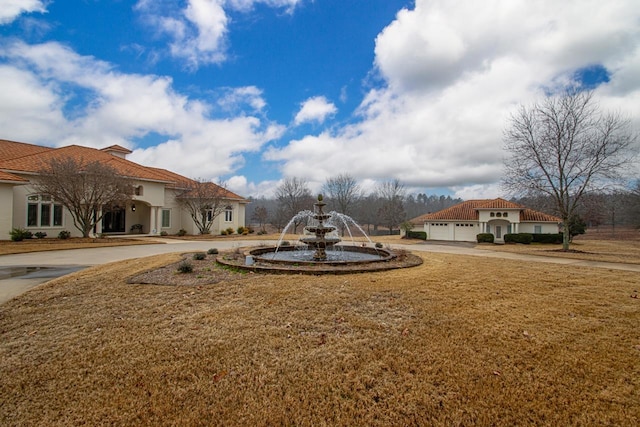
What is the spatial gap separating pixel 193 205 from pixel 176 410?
85.7 feet

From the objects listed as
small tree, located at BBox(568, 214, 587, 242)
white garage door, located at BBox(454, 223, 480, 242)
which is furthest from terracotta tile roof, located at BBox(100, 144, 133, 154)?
small tree, located at BBox(568, 214, 587, 242)

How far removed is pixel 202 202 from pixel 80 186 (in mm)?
9097

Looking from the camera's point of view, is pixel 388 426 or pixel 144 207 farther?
pixel 144 207

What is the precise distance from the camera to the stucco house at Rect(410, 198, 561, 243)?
25.9m

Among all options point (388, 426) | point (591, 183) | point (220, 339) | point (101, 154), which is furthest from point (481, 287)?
point (101, 154)

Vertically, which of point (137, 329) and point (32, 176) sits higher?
point (32, 176)

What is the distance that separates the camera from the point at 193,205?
87.8ft

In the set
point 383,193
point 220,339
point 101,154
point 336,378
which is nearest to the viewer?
point 336,378

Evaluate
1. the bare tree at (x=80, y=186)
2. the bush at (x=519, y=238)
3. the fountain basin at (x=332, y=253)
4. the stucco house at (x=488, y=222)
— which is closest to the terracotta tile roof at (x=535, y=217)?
the stucco house at (x=488, y=222)

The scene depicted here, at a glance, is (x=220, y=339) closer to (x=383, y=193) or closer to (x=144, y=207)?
(x=144, y=207)

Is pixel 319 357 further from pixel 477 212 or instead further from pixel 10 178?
pixel 477 212

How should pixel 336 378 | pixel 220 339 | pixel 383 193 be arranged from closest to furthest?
pixel 336 378 → pixel 220 339 → pixel 383 193

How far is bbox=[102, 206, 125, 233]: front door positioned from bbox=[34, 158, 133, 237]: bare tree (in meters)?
4.88

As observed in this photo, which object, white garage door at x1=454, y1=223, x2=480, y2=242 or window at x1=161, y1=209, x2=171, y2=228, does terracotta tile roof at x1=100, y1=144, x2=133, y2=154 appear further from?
white garage door at x1=454, y1=223, x2=480, y2=242
